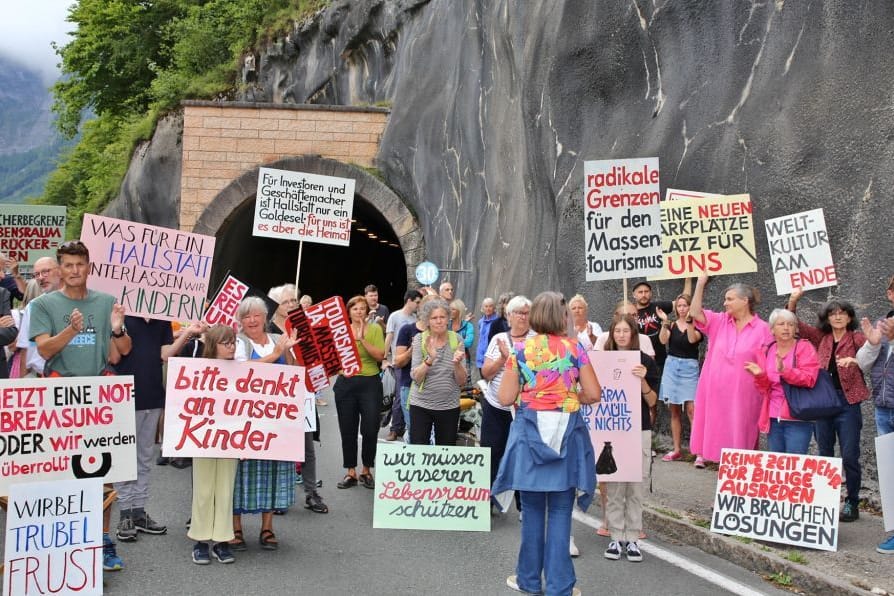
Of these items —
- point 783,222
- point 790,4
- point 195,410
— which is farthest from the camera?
point 790,4

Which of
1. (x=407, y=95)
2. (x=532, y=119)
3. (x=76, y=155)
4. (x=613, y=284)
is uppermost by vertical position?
(x=76, y=155)

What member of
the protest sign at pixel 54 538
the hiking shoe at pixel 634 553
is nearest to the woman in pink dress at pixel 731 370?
the hiking shoe at pixel 634 553

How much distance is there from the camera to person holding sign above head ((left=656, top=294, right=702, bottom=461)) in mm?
11898

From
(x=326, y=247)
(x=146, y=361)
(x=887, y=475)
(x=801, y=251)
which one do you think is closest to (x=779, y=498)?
(x=887, y=475)

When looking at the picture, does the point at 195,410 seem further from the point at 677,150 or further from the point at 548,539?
the point at 677,150

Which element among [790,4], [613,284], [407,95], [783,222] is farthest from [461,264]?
[783,222]

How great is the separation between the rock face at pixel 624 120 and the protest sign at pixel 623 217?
7.01 feet

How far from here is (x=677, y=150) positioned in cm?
1323

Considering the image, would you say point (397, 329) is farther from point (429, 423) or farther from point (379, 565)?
point (379, 565)

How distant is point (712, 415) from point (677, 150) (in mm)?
4642

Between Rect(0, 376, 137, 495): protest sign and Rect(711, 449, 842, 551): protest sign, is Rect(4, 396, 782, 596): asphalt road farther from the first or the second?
Rect(0, 376, 137, 495): protest sign

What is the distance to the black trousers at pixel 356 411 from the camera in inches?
417

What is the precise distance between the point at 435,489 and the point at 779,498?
104 inches

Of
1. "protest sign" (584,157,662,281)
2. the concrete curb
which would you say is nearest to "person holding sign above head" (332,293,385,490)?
"protest sign" (584,157,662,281)
